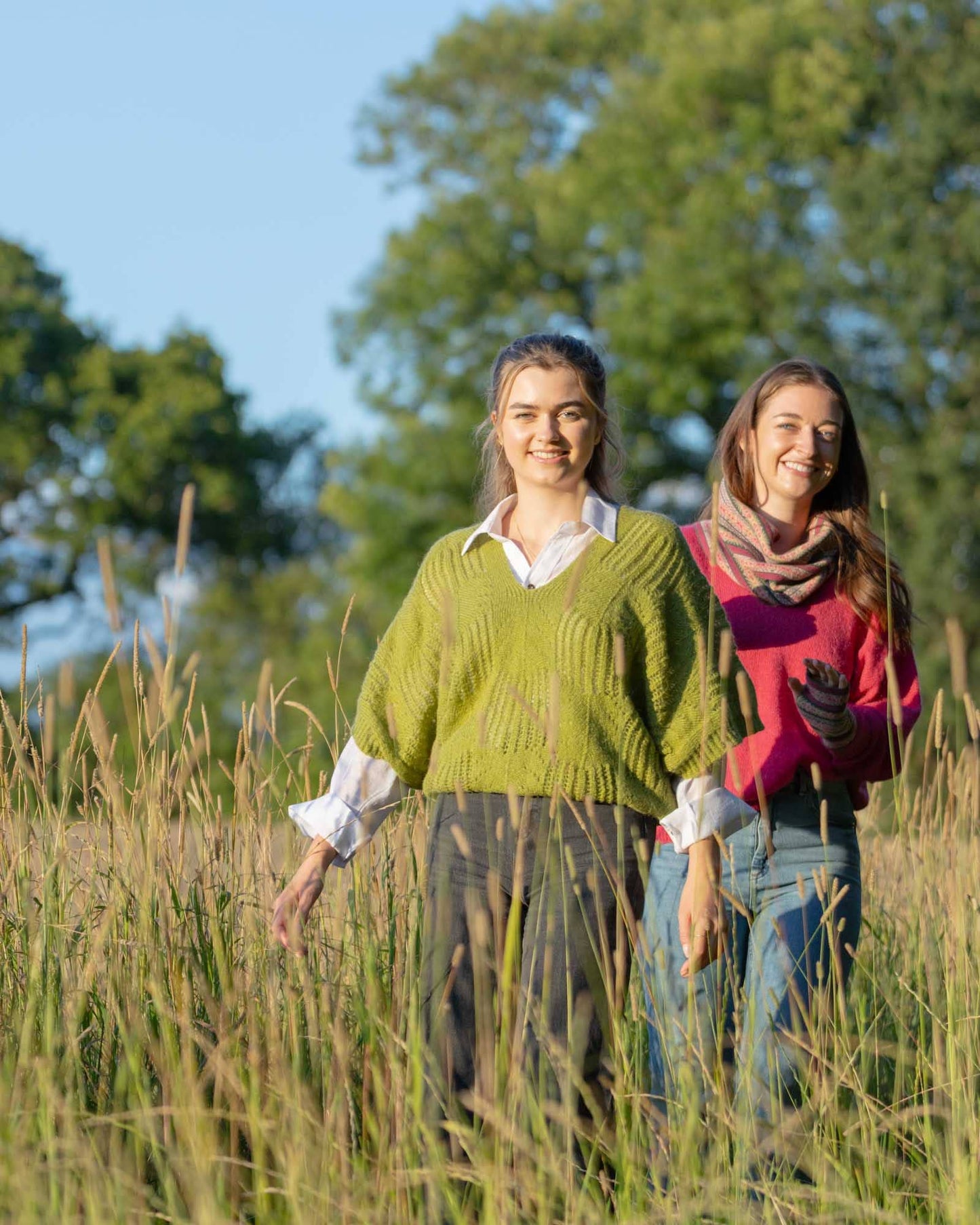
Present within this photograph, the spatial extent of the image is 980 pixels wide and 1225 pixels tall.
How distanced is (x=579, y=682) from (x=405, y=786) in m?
0.48

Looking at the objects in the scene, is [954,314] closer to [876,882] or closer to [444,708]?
[876,882]

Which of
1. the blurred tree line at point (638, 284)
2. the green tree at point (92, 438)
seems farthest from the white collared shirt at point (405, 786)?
the green tree at point (92, 438)

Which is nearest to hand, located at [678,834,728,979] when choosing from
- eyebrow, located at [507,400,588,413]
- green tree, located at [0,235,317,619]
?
eyebrow, located at [507,400,588,413]

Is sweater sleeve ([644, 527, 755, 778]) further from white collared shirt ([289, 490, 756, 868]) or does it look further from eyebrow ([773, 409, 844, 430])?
eyebrow ([773, 409, 844, 430])

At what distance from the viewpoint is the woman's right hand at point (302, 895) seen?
8.43 feet

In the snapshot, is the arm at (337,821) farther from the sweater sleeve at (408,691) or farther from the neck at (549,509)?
the neck at (549,509)

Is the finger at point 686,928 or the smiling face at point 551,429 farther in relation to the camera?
the smiling face at point 551,429

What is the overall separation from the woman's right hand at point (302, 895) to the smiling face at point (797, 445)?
1.34m

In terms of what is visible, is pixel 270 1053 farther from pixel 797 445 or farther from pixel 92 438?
pixel 92 438

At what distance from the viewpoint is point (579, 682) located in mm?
2545

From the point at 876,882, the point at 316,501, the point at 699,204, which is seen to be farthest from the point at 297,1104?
the point at 316,501

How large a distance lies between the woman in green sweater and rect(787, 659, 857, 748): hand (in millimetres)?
296

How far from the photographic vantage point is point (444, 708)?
104 inches

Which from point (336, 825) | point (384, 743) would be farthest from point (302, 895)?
point (384, 743)
